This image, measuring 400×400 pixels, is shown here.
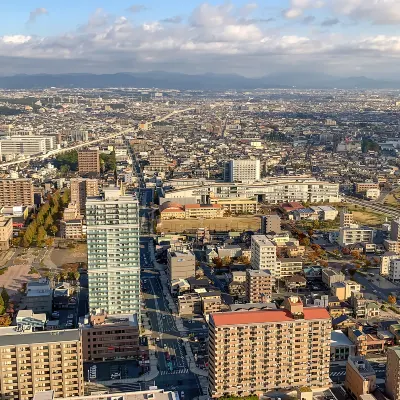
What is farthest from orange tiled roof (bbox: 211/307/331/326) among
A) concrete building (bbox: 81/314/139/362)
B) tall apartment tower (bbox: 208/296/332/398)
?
concrete building (bbox: 81/314/139/362)

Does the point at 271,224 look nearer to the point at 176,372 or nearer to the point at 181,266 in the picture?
the point at 181,266

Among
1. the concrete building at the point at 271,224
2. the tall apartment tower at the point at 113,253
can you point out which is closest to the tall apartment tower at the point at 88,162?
the concrete building at the point at 271,224

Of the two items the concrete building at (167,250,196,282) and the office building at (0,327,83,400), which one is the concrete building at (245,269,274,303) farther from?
the office building at (0,327,83,400)

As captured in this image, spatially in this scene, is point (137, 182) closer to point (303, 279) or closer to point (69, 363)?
point (303, 279)

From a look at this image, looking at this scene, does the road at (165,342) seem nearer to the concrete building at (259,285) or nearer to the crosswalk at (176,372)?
the crosswalk at (176,372)

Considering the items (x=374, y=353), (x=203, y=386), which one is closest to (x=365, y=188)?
(x=374, y=353)

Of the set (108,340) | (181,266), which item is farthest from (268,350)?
(181,266)
